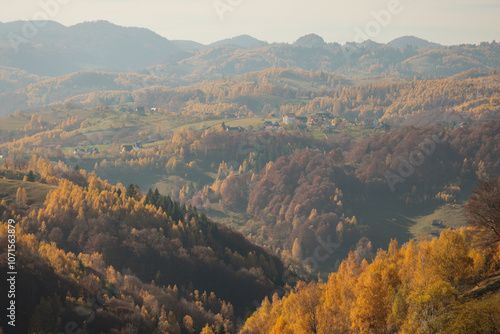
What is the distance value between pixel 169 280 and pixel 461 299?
93029mm

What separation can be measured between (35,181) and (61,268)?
7634 cm

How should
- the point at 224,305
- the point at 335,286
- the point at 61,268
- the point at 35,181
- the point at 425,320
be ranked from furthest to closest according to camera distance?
1. the point at 35,181
2. the point at 224,305
3. the point at 61,268
4. the point at 335,286
5. the point at 425,320

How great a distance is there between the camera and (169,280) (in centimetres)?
13625

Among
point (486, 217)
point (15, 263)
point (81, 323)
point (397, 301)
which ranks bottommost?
point (81, 323)

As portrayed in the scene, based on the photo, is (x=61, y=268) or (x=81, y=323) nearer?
(x=81, y=323)

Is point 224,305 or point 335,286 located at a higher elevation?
point 335,286

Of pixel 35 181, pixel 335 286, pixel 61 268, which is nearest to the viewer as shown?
pixel 335 286

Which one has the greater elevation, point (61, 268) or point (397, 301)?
point (397, 301)

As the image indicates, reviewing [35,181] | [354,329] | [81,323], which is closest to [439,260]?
[354,329]

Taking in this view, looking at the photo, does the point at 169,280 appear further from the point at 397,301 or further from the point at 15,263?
the point at 397,301

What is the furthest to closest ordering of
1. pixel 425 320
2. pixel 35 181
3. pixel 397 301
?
pixel 35 181, pixel 397 301, pixel 425 320

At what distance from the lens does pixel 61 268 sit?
10488cm

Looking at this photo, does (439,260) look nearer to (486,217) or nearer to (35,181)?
(486,217)

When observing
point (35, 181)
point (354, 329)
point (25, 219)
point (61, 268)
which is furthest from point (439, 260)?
point (35, 181)
